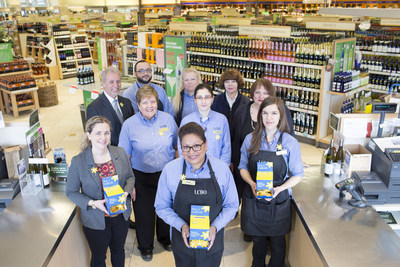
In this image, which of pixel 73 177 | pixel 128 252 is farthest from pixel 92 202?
pixel 128 252

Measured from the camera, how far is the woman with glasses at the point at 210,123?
315cm

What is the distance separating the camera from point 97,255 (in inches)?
109

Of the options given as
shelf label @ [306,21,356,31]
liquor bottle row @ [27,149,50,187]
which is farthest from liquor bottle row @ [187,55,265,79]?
liquor bottle row @ [27,149,50,187]

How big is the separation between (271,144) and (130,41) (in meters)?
6.26

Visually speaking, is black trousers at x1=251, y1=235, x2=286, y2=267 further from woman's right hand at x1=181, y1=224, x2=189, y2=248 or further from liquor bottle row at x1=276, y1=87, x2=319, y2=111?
liquor bottle row at x1=276, y1=87, x2=319, y2=111

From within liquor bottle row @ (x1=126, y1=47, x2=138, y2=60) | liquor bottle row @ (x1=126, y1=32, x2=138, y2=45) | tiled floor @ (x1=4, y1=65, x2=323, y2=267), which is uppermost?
liquor bottle row @ (x1=126, y1=32, x2=138, y2=45)

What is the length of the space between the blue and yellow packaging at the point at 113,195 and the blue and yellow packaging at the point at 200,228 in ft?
2.01

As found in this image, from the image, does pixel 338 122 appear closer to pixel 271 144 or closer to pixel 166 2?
pixel 271 144

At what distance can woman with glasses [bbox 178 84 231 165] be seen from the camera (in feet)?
10.3

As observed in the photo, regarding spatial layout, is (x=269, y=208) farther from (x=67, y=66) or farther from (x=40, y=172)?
(x=67, y=66)

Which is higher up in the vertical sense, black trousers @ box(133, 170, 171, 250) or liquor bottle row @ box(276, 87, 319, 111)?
liquor bottle row @ box(276, 87, 319, 111)

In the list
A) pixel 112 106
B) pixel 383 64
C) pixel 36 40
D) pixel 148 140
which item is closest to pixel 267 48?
pixel 383 64

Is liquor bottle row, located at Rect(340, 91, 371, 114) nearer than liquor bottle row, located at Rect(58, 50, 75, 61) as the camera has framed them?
A: Yes

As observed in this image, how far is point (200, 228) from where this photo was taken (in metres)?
2.16
